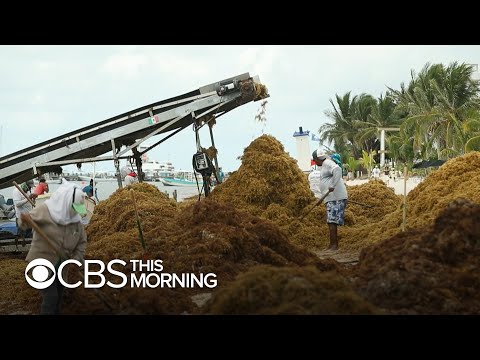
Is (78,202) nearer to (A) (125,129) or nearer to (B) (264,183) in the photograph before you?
(B) (264,183)

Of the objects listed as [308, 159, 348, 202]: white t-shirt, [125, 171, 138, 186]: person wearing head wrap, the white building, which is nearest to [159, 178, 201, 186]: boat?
the white building

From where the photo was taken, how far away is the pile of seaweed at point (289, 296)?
12.7 feet

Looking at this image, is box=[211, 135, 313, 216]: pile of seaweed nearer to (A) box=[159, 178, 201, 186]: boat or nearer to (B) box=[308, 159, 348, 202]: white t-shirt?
(B) box=[308, 159, 348, 202]: white t-shirt

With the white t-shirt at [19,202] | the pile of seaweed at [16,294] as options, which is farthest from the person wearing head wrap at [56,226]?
the white t-shirt at [19,202]

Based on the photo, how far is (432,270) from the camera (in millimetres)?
4781

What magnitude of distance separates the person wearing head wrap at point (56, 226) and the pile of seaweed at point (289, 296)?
59.5 inches

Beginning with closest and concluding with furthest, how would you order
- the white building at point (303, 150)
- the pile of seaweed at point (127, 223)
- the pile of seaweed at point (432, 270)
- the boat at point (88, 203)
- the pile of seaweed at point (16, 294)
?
→ the pile of seaweed at point (432, 270)
the pile of seaweed at point (16, 294)
the pile of seaweed at point (127, 223)
the boat at point (88, 203)
the white building at point (303, 150)

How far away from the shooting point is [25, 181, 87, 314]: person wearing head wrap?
4949 millimetres

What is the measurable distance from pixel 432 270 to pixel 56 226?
10.1ft

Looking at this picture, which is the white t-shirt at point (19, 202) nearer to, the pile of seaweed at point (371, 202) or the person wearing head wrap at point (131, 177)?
the person wearing head wrap at point (131, 177)

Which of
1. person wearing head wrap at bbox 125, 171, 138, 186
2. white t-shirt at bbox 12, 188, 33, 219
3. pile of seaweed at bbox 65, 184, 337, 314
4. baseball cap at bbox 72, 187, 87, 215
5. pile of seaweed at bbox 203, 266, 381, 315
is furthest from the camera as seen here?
person wearing head wrap at bbox 125, 171, 138, 186

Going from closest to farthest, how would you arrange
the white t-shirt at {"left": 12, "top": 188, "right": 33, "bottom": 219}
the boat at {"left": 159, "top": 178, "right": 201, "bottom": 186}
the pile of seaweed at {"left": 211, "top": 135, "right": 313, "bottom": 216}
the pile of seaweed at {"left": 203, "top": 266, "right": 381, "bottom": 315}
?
the pile of seaweed at {"left": 203, "top": 266, "right": 381, "bottom": 315}
the white t-shirt at {"left": 12, "top": 188, "right": 33, "bottom": 219}
the pile of seaweed at {"left": 211, "top": 135, "right": 313, "bottom": 216}
the boat at {"left": 159, "top": 178, "right": 201, "bottom": 186}

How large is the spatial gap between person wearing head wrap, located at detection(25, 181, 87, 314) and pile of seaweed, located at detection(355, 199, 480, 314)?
2408mm
